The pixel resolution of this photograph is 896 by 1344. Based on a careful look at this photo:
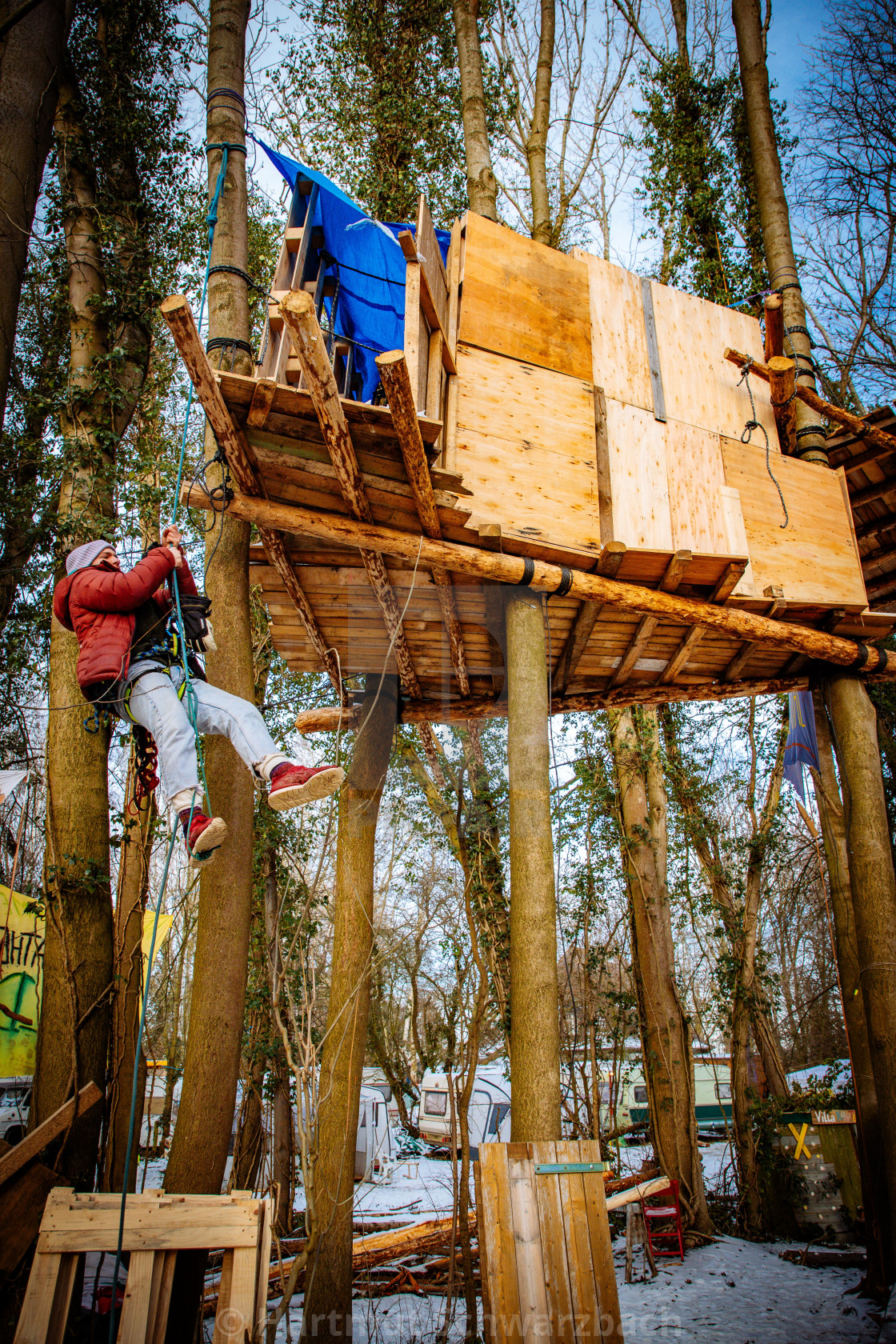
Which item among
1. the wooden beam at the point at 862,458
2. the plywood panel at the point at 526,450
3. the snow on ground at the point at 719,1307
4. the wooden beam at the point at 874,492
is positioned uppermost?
the wooden beam at the point at 862,458

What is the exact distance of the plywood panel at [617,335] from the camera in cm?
660

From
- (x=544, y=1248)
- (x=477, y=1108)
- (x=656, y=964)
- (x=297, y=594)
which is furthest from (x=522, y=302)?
(x=477, y=1108)

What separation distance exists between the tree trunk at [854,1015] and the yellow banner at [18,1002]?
10377 mm

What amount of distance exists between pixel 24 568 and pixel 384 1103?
12.5 metres

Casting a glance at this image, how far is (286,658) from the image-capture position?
685cm

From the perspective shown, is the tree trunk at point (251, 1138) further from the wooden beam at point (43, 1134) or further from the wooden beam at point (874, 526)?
the wooden beam at point (874, 526)

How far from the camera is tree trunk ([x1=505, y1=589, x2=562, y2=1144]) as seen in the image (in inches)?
166

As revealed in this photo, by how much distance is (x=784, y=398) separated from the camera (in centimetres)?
709

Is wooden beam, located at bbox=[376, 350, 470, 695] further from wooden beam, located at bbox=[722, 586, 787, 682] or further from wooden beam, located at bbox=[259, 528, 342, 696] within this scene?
wooden beam, located at bbox=[722, 586, 787, 682]

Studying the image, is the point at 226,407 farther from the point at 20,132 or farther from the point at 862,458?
the point at 862,458

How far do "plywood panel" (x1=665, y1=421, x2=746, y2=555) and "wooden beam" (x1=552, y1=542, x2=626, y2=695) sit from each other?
0.96 meters

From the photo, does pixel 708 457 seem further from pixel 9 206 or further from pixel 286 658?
pixel 9 206

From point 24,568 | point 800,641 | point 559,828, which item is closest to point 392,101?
point 24,568

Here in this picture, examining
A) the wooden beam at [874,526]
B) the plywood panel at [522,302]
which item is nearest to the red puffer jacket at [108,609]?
the plywood panel at [522,302]
